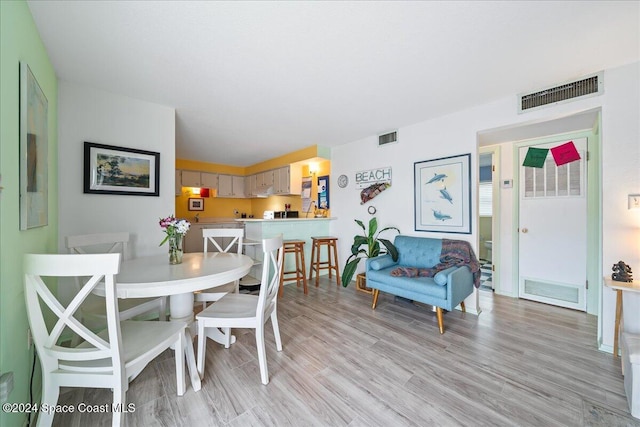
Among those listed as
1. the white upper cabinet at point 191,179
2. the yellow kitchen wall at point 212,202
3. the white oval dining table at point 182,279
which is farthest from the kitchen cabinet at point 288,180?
the white oval dining table at point 182,279

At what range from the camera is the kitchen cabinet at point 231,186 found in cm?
628

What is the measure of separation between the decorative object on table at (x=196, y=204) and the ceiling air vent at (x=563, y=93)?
6.39m

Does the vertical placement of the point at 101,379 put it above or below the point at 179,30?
below

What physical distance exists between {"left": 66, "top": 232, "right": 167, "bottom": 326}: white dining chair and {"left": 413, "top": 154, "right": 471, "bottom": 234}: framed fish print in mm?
3294

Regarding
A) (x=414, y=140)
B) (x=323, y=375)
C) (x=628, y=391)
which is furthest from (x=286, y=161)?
(x=628, y=391)

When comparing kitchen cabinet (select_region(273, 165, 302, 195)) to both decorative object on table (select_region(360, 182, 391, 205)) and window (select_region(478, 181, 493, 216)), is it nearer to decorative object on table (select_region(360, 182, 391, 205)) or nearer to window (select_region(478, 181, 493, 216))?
decorative object on table (select_region(360, 182, 391, 205))

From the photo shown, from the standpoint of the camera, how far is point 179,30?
5.41 feet

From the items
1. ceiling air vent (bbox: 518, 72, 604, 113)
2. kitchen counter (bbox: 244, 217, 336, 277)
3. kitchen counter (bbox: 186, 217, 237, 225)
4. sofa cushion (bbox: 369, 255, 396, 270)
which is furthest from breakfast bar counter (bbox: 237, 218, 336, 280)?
ceiling air vent (bbox: 518, 72, 604, 113)

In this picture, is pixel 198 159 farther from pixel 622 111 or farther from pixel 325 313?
pixel 622 111

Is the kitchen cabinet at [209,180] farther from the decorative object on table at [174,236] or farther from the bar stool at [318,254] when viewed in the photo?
the decorative object on table at [174,236]

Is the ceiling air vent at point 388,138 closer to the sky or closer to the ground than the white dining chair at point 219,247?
closer to the sky

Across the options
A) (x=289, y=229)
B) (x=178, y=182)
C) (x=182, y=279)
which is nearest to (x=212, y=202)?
(x=178, y=182)

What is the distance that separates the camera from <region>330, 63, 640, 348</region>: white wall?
206 centimetres

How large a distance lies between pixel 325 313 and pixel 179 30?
9.92ft
